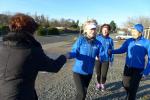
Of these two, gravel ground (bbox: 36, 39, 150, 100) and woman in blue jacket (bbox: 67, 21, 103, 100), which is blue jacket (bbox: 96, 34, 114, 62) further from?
woman in blue jacket (bbox: 67, 21, 103, 100)

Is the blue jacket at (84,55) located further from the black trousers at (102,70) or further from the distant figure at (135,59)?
the black trousers at (102,70)

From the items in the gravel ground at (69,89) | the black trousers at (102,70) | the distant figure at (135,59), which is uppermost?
the distant figure at (135,59)

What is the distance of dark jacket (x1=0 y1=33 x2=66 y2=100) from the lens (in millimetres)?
3908

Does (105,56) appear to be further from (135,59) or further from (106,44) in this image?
(135,59)

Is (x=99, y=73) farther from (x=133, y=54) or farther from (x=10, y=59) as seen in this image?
(x=10, y=59)

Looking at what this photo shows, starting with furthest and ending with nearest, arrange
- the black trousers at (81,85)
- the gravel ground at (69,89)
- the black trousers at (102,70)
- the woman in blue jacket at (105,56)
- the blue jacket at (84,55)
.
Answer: the black trousers at (102,70) → the woman in blue jacket at (105,56) → the gravel ground at (69,89) → the blue jacket at (84,55) → the black trousers at (81,85)

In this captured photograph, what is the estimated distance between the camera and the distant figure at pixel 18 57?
12.8 ft

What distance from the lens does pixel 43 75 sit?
1158 cm

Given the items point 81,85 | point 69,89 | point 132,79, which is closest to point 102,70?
point 69,89

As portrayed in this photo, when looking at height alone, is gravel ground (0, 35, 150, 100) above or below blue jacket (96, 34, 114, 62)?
below

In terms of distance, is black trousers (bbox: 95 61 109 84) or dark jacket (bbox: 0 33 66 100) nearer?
dark jacket (bbox: 0 33 66 100)

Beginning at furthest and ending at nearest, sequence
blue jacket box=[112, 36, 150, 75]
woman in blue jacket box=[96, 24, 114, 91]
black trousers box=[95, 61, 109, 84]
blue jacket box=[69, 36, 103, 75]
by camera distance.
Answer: black trousers box=[95, 61, 109, 84] → woman in blue jacket box=[96, 24, 114, 91] → blue jacket box=[112, 36, 150, 75] → blue jacket box=[69, 36, 103, 75]

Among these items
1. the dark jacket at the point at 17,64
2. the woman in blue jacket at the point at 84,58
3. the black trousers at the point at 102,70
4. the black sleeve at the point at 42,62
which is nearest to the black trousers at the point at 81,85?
the woman in blue jacket at the point at 84,58

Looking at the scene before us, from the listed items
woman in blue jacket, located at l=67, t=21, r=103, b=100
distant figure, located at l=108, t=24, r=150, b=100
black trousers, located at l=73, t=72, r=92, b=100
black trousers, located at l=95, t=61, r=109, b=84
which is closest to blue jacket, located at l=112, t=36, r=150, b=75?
distant figure, located at l=108, t=24, r=150, b=100
